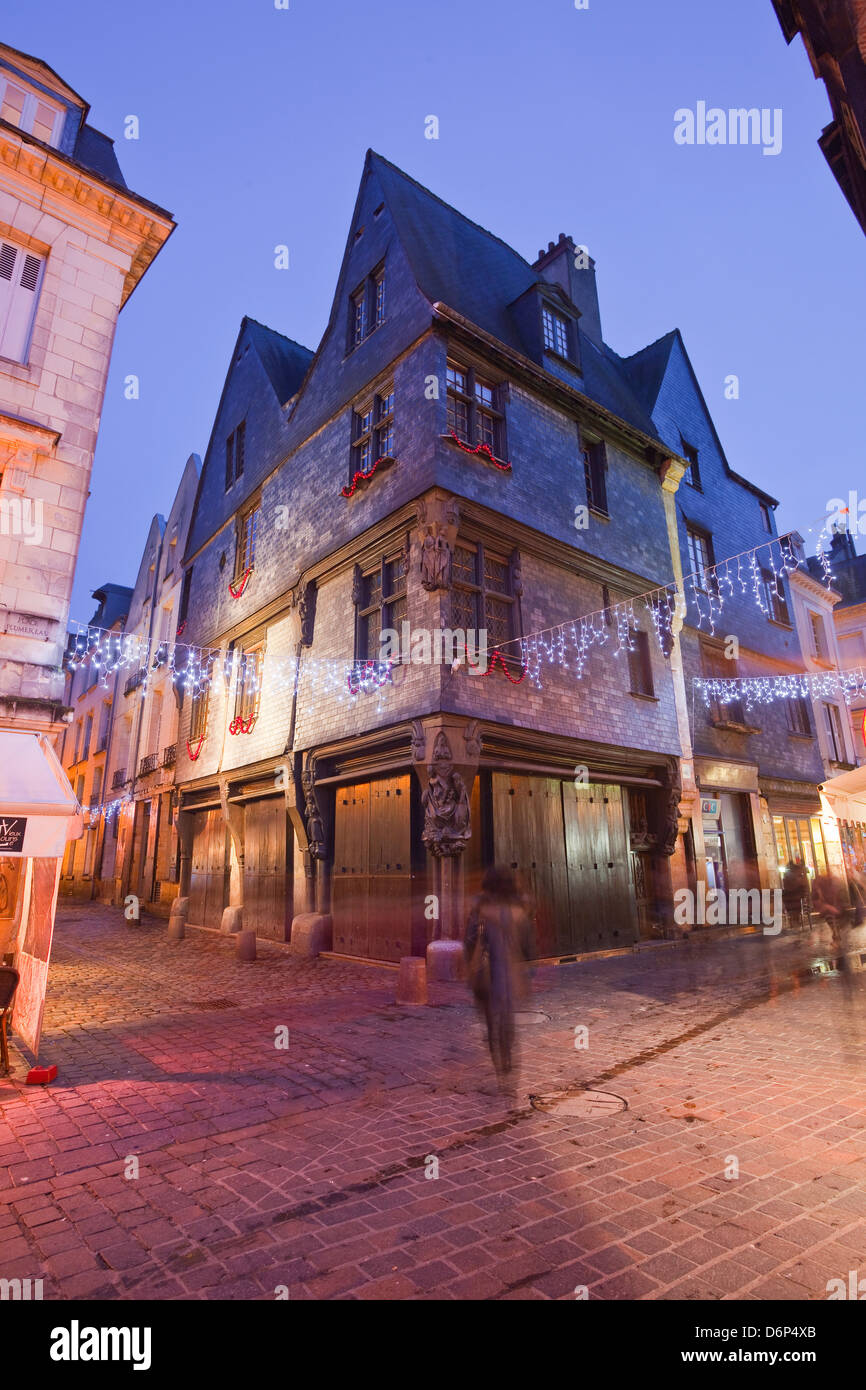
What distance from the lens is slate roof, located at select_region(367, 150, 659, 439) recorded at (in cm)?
1339

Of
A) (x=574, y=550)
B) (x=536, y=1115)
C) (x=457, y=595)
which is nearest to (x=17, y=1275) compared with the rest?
(x=536, y=1115)

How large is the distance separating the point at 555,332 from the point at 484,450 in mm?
5435

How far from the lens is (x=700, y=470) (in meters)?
19.5

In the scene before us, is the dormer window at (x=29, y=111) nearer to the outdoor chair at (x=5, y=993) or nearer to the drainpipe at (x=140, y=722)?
the outdoor chair at (x=5, y=993)

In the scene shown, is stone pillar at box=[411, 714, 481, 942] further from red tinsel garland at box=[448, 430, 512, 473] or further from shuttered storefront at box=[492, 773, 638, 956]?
red tinsel garland at box=[448, 430, 512, 473]

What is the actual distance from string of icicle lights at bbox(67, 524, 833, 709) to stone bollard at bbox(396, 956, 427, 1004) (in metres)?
4.80

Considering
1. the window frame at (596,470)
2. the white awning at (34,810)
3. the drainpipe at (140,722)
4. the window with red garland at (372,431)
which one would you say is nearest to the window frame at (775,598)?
the window frame at (596,470)

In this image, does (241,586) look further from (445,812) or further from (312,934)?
(445,812)

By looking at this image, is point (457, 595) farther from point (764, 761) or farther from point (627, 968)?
point (764, 761)

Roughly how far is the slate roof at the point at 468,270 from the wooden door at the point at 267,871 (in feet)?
38.0

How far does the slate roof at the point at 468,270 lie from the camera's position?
43.9 ft

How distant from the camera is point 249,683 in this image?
17.1 m

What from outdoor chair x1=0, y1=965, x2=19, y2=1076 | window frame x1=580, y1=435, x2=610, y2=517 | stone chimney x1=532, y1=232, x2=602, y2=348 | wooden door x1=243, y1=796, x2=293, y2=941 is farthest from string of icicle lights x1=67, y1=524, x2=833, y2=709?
stone chimney x1=532, y1=232, x2=602, y2=348
